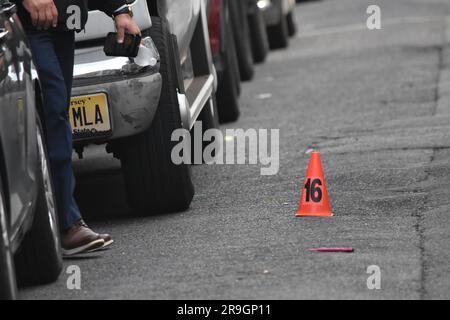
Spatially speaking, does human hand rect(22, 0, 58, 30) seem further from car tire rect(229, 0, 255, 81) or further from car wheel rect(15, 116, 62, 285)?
car tire rect(229, 0, 255, 81)

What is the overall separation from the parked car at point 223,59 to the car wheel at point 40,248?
16.5ft

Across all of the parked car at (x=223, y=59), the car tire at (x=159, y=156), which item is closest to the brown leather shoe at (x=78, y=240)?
the car tire at (x=159, y=156)

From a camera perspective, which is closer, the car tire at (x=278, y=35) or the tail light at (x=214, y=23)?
the tail light at (x=214, y=23)

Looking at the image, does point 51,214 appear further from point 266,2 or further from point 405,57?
point 266,2

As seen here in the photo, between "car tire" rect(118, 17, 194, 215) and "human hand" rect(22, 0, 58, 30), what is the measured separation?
1.20 metres

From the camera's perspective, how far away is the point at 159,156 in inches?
269

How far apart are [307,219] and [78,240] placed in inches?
46.4

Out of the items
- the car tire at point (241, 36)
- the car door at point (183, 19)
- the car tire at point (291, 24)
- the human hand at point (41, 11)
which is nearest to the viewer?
the human hand at point (41, 11)

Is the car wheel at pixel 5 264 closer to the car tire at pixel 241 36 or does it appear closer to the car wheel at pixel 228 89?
the car wheel at pixel 228 89

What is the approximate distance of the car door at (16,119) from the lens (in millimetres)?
4867

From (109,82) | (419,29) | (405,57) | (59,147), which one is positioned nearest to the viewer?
(59,147)

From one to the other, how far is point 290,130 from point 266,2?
19.6 ft

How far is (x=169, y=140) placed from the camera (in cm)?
682

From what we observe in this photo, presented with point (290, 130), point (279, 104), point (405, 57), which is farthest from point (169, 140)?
point (405, 57)
